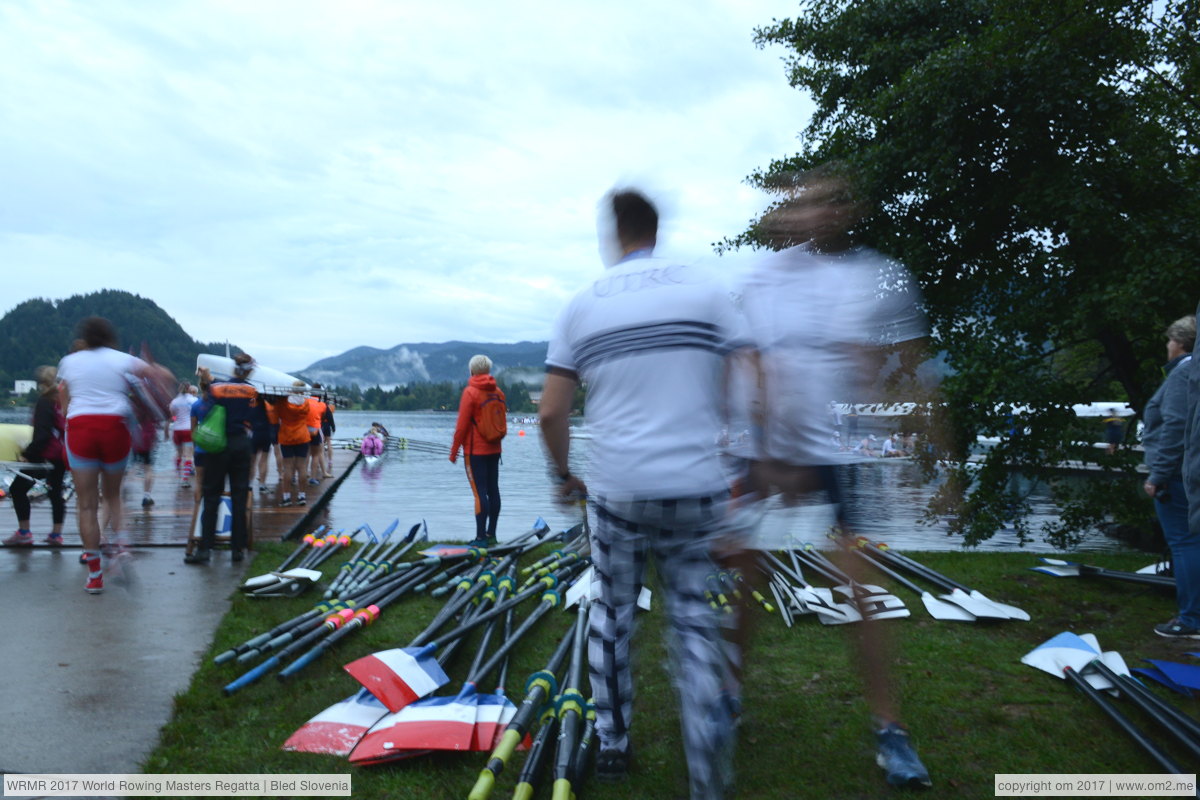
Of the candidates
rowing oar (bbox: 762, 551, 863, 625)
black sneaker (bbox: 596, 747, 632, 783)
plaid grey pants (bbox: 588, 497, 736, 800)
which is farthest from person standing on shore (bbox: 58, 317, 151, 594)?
rowing oar (bbox: 762, 551, 863, 625)

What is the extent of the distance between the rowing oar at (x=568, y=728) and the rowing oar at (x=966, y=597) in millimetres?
2785

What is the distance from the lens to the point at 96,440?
18.2 ft

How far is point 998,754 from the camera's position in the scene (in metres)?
3.08

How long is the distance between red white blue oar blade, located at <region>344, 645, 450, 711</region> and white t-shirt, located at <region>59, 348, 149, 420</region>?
3.38 meters

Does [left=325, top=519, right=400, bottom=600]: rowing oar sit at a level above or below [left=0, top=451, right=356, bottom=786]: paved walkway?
above

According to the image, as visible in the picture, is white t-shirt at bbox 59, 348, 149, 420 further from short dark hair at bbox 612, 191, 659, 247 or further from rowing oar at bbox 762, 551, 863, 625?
rowing oar at bbox 762, 551, 863, 625

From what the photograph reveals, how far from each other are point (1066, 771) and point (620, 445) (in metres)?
2.21

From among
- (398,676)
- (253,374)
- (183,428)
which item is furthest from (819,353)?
(183,428)

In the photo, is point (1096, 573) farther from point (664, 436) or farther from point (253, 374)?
point (253, 374)

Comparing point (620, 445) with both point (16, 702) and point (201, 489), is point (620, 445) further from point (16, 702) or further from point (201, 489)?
point (201, 489)

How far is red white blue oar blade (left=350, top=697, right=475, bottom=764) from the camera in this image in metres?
2.98

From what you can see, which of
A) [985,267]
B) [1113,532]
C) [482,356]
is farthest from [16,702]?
[1113,532]

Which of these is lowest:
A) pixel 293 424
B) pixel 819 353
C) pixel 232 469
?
pixel 232 469

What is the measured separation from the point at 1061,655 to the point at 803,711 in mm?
1533
